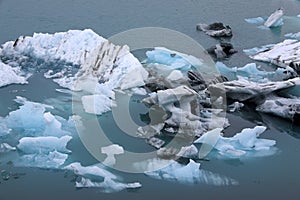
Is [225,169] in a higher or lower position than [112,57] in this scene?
lower

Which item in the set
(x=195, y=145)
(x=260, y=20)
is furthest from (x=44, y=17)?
(x=195, y=145)

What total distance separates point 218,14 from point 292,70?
8.39ft

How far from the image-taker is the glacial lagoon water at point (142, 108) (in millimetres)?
4340

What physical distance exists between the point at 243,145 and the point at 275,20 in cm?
392

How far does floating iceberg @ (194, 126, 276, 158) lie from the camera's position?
490 centimetres

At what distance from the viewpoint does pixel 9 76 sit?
6.03m

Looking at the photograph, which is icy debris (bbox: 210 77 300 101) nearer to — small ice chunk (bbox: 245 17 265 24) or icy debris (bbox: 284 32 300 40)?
icy debris (bbox: 284 32 300 40)

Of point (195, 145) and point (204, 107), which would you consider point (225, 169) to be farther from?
point (204, 107)

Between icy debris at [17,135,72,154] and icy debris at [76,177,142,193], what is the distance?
48 cm

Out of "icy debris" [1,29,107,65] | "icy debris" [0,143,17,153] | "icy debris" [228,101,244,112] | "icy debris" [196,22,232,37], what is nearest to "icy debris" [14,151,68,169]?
"icy debris" [0,143,17,153]

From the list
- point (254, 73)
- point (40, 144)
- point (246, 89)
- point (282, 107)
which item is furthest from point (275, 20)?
point (40, 144)

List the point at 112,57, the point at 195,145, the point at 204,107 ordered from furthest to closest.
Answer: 1. the point at 112,57
2. the point at 204,107
3. the point at 195,145

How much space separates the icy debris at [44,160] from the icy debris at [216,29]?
3.93 meters

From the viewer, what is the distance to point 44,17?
8195mm
